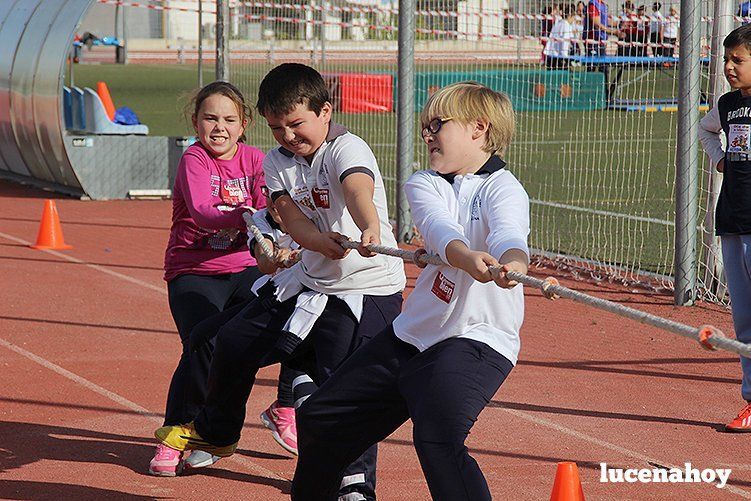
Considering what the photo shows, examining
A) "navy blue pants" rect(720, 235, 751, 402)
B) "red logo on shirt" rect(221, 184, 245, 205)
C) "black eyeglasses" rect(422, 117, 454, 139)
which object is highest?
"black eyeglasses" rect(422, 117, 454, 139)

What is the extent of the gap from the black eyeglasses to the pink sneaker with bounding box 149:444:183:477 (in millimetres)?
2225

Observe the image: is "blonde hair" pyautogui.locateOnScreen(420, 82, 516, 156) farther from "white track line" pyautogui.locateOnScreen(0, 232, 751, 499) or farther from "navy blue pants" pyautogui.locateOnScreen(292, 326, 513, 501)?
"white track line" pyautogui.locateOnScreen(0, 232, 751, 499)

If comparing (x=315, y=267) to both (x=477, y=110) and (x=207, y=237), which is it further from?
(x=477, y=110)

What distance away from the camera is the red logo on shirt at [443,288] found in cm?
392

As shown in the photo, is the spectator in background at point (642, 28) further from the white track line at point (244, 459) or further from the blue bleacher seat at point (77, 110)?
the white track line at point (244, 459)

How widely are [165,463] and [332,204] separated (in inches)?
59.6

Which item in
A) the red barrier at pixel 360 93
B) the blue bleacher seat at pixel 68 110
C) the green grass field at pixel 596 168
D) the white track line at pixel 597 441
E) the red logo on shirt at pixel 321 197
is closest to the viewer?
the red logo on shirt at pixel 321 197

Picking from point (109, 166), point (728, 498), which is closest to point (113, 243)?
point (109, 166)

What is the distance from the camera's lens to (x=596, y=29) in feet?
45.9

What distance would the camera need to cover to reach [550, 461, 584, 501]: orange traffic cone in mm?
4371

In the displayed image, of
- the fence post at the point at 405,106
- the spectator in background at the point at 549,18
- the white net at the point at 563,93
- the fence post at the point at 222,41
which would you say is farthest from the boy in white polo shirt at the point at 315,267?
the fence post at the point at 222,41

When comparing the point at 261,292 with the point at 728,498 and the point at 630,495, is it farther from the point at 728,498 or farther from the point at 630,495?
the point at 728,498

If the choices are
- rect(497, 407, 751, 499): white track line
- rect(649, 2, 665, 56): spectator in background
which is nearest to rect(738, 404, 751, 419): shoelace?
rect(497, 407, 751, 499): white track line

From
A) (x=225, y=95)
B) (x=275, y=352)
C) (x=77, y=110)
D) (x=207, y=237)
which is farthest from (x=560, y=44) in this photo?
(x=275, y=352)
